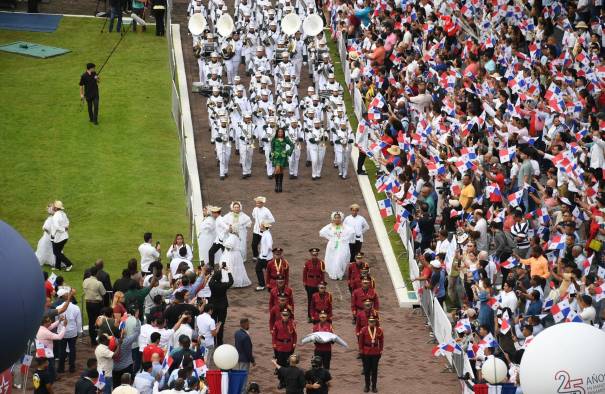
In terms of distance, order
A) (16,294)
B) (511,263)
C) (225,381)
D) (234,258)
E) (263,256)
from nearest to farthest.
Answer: (16,294), (225,381), (511,263), (234,258), (263,256)

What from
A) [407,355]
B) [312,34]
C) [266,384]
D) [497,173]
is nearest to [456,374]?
[407,355]

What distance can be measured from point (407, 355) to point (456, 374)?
1.17 meters

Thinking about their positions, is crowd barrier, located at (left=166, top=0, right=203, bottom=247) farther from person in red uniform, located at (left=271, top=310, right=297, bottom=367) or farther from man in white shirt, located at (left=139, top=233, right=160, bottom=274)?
person in red uniform, located at (left=271, top=310, right=297, bottom=367)

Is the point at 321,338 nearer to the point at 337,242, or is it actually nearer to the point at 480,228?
the point at 480,228

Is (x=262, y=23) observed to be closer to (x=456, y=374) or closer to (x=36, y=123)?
(x=36, y=123)

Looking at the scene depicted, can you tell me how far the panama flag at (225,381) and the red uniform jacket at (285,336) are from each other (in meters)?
2.68

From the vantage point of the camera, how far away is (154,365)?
67.0 feet

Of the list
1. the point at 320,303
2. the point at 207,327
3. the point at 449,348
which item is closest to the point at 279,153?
the point at 320,303

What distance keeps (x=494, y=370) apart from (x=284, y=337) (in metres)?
4.33

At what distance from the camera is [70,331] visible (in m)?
22.6

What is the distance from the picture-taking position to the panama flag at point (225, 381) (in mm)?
19828

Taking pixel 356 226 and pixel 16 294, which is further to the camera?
pixel 356 226

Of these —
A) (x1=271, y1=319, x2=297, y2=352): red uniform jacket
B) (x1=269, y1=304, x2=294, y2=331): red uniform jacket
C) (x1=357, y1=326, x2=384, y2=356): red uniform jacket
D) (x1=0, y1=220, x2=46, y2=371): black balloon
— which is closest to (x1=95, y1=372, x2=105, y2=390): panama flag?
(x1=271, y1=319, x2=297, y2=352): red uniform jacket

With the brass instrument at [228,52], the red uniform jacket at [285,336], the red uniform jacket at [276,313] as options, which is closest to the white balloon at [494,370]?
the red uniform jacket at [285,336]
